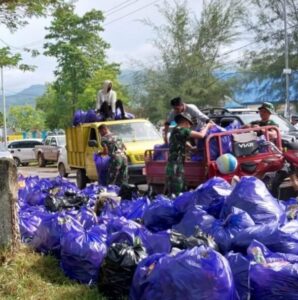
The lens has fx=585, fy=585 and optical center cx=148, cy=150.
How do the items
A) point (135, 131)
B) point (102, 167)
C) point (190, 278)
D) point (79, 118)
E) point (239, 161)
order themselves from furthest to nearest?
point (79, 118), point (135, 131), point (102, 167), point (239, 161), point (190, 278)

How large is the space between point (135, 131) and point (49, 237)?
8007 millimetres

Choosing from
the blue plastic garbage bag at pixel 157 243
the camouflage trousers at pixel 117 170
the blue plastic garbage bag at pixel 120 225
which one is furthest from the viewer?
the camouflage trousers at pixel 117 170

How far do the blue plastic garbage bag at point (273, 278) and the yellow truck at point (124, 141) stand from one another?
337 inches

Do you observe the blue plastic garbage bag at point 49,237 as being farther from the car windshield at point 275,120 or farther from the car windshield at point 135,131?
the car windshield at point 275,120

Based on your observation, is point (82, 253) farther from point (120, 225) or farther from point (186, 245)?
point (186, 245)

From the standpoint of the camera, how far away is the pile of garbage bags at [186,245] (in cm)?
411

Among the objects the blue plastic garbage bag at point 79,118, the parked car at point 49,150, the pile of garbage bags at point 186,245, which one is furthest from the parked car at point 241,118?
the parked car at point 49,150

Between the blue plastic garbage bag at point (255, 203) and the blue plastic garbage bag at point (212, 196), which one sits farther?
the blue plastic garbage bag at point (212, 196)

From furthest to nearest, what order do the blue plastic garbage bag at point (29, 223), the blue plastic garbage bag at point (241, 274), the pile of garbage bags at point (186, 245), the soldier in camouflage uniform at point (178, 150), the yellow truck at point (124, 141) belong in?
the yellow truck at point (124, 141)
the soldier in camouflage uniform at point (178, 150)
the blue plastic garbage bag at point (29, 223)
the blue plastic garbage bag at point (241, 274)
the pile of garbage bags at point (186, 245)

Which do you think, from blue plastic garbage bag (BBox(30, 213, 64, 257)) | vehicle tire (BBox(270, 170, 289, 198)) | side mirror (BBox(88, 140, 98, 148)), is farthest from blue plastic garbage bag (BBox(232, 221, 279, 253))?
side mirror (BBox(88, 140, 98, 148))

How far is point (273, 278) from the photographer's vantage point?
4.14 m

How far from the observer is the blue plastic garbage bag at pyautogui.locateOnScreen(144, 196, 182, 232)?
244 inches

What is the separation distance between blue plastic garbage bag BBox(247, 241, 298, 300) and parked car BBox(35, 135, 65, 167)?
25.3 meters

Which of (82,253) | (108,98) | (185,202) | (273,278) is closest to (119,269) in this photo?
(82,253)
